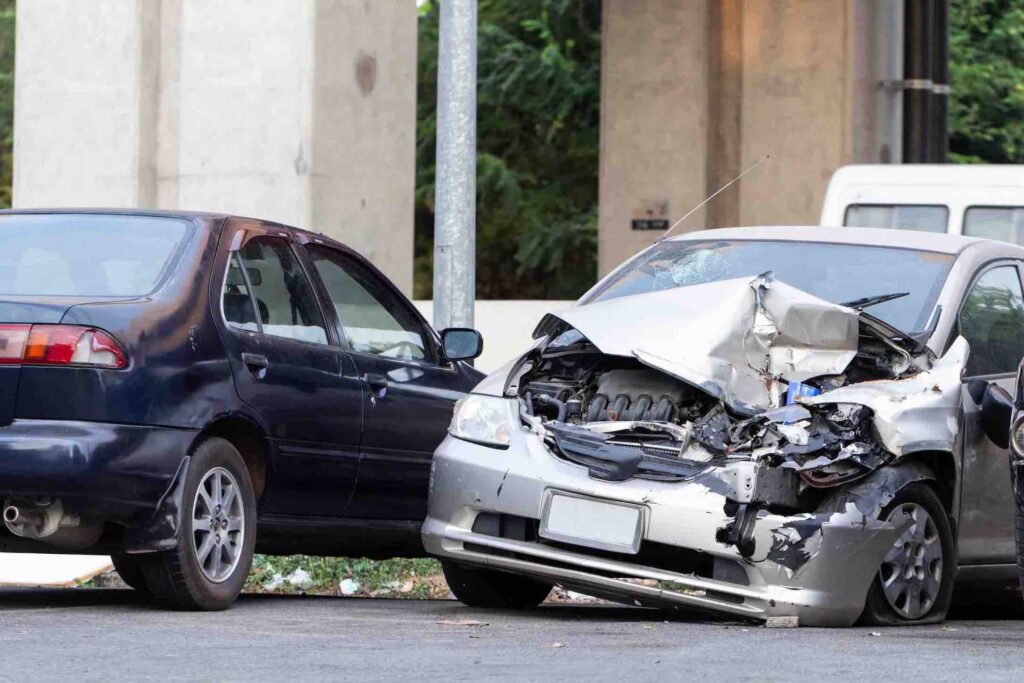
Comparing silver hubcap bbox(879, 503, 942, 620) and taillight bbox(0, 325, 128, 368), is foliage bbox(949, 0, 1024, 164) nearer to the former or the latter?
silver hubcap bbox(879, 503, 942, 620)

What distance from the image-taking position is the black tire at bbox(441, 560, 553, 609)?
24.6ft

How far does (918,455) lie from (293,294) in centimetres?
247

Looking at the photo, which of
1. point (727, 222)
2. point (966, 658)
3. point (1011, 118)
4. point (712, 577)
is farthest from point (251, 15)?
point (1011, 118)

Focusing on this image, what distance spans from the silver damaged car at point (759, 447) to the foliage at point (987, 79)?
29464 millimetres

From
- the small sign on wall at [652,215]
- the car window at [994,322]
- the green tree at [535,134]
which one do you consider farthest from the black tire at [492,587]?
the green tree at [535,134]

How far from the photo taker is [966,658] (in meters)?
5.89

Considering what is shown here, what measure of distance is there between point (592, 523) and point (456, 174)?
4.16 meters

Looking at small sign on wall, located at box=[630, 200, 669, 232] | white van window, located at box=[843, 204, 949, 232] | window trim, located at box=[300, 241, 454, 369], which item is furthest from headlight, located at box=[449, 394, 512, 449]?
small sign on wall, located at box=[630, 200, 669, 232]

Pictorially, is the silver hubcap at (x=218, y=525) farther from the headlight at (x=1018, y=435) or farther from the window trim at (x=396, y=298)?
the headlight at (x=1018, y=435)

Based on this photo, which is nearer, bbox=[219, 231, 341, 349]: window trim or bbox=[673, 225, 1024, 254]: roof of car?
bbox=[219, 231, 341, 349]: window trim

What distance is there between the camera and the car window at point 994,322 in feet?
24.9

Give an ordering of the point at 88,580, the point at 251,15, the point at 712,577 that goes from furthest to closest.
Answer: the point at 251,15
the point at 88,580
the point at 712,577

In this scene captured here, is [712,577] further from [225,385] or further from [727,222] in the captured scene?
[727,222]

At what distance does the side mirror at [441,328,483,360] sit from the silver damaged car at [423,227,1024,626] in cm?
96
